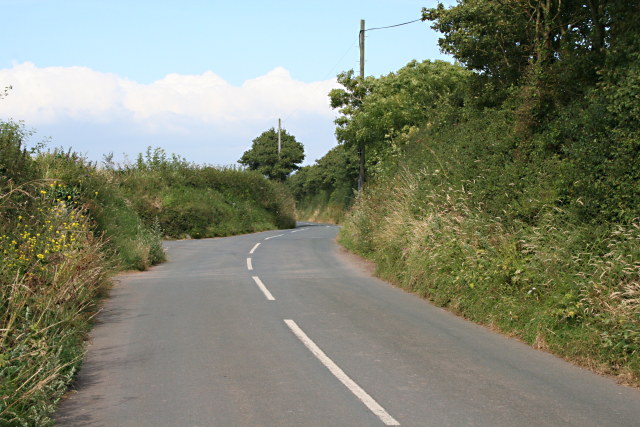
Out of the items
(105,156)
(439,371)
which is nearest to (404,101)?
(105,156)

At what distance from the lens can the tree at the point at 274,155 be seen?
249 feet

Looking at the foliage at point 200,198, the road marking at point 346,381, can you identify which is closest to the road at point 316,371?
the road marking at point 346,381

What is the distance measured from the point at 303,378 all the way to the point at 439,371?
65.1 inches

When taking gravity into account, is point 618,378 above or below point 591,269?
below

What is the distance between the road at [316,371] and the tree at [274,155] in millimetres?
63173

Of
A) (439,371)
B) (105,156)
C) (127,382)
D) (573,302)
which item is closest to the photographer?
(127,382)

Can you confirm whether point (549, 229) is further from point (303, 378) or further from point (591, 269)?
point (303, 378)

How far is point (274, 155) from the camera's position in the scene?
7600cm

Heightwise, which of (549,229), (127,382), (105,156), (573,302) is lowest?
(127,382)

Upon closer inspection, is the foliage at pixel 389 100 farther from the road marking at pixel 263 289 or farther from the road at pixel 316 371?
the road at pixel 316 371

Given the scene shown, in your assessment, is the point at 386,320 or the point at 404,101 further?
the point at 404,101

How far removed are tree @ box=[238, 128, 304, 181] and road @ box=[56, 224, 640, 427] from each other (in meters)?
63.2

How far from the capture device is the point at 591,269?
8.83 meters

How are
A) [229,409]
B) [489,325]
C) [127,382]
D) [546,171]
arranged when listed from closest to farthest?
1. [229,409]
2. [127,382]
3. [489,325]
4. [546,171]
